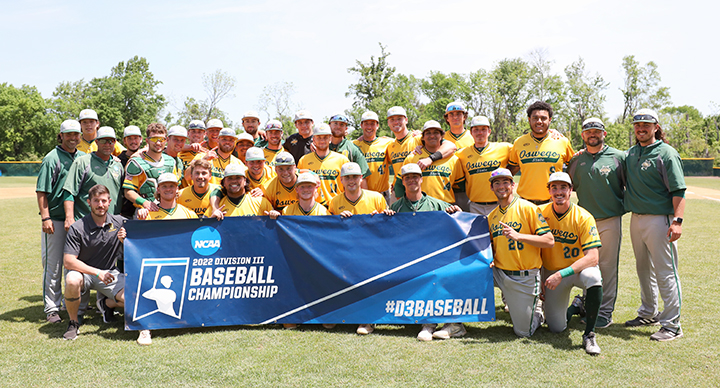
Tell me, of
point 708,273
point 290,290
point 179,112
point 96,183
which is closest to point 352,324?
point 290,290

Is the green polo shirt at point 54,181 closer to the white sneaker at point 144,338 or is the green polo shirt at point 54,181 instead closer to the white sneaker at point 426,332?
the white sneaker at point 144,338

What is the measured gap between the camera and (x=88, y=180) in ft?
22.5

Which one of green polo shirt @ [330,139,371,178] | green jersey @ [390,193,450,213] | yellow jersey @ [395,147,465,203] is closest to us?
green jersey @ [390,193,450,213]

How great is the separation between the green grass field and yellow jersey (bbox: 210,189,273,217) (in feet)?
4.94

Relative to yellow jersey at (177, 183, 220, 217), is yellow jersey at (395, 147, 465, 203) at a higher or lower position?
higher

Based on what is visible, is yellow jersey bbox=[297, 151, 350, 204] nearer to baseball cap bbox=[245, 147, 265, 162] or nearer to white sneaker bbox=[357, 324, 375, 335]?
baseball cap bbox=[245, 147, 265, 162]

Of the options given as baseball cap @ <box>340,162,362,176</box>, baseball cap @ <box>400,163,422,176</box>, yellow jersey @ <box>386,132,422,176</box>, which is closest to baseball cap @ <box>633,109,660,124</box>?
baseball cap @ <box>400,163,422,176</box>

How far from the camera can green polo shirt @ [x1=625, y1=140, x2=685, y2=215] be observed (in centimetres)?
609

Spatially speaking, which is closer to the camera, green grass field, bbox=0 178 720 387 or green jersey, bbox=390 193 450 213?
green grass field, bbox=0 178 720 387

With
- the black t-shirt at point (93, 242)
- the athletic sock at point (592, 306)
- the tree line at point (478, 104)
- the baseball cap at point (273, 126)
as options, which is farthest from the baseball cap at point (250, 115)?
the tree line at point (478, 104)

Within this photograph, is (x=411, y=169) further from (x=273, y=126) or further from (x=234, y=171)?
(x=273, y=126)

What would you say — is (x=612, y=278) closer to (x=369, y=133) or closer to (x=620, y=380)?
(x=620, y=380)

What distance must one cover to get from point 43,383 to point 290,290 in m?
2.73

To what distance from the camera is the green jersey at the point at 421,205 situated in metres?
6.51
